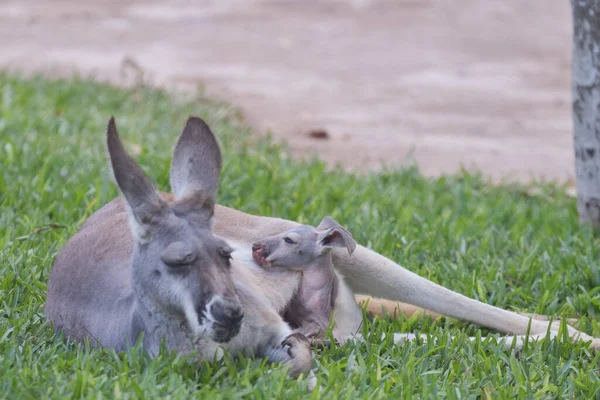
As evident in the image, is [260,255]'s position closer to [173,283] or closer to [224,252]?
[224,252]

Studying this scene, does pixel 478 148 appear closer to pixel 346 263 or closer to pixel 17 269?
Answer: pixel 346 263

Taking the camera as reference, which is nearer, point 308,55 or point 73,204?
point 73,204

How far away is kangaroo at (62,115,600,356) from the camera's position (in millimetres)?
4395

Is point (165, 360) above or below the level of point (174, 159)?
below

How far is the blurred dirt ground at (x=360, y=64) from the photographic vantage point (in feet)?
28.6

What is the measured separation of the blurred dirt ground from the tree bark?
5.18 feet

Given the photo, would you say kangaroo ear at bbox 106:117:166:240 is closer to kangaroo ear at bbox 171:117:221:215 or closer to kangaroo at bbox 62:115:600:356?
kangaroo ear at bbox 171:117:221:215

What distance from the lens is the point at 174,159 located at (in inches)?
151

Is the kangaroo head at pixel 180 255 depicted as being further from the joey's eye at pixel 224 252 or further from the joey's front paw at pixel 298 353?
the joey's front paw at pixel 298 353

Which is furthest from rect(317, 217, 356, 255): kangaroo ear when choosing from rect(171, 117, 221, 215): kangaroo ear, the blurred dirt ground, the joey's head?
the blurred dirt ground

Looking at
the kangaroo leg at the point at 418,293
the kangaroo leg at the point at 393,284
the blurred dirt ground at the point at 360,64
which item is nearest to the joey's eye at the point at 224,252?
the kangaroo leg at the point at 393,284

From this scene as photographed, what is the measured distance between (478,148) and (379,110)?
59.5 inches

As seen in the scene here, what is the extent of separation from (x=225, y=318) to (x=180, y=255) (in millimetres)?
271

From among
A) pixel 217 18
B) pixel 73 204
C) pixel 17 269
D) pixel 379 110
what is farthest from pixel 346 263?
pixel 217 18
